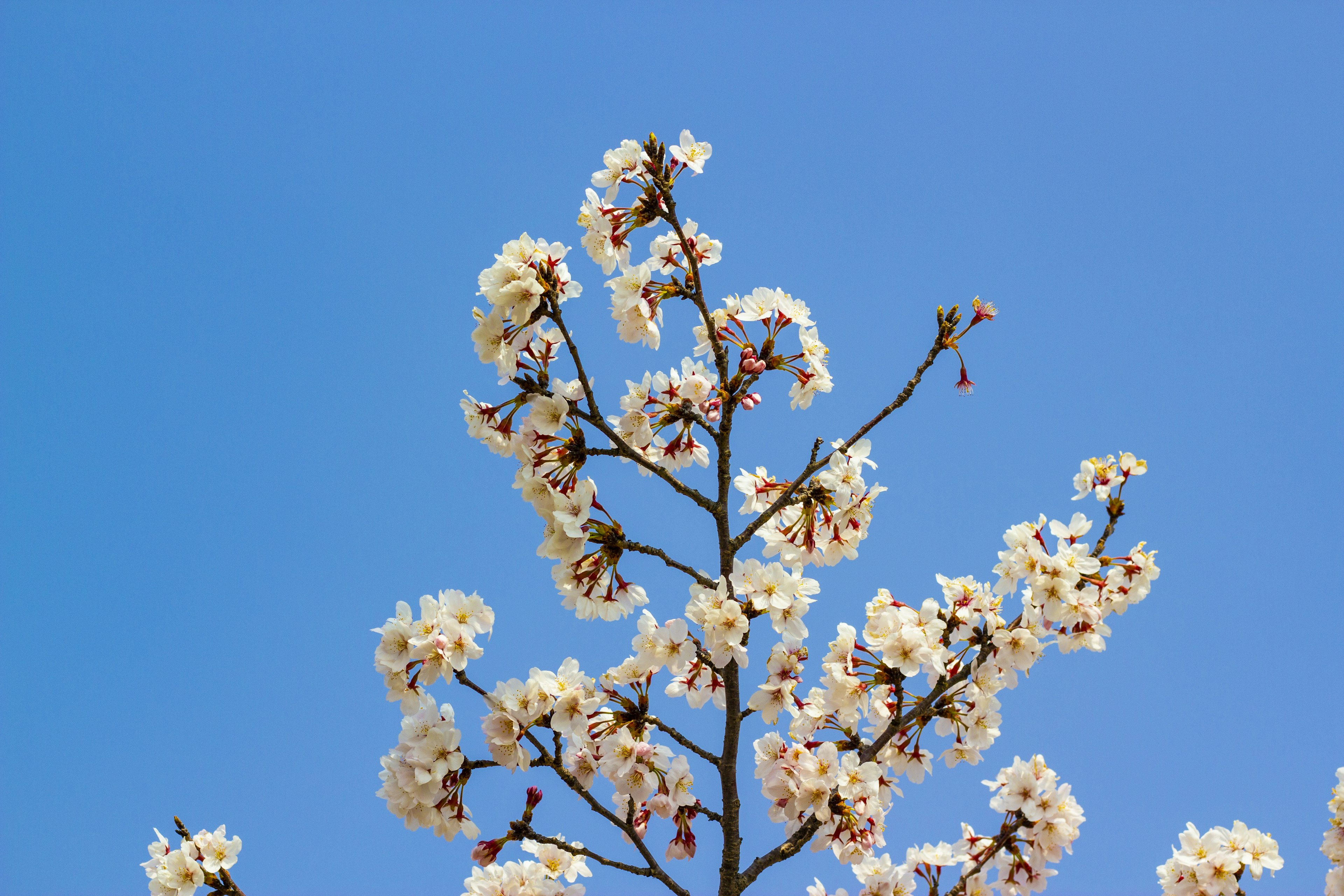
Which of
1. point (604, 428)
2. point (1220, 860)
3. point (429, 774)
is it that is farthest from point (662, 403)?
point (1220, 860)

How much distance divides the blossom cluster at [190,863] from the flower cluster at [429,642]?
1.40 metres

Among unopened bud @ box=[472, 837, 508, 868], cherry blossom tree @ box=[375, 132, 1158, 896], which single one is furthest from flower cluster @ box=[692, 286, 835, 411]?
unopened bud @ box=[472, 837, 508, 868]

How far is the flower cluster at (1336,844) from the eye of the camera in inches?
186

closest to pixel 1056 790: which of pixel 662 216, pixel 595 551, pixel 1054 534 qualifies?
pixel 1054 534

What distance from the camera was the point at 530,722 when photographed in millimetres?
4082

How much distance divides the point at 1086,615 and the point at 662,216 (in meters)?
2.70

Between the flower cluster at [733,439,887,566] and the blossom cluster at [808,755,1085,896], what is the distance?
4.28ft

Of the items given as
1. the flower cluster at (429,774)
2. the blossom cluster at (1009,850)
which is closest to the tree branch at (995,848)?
the blossom cluster at (1009,850)

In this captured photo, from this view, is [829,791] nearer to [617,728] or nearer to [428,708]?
[617,728]

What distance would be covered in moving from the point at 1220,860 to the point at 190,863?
5102 mm

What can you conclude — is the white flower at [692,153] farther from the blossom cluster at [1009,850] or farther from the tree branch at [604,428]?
the blossom cluster at [1009,850]

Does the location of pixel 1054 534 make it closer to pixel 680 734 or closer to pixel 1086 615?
pixel 1086 615

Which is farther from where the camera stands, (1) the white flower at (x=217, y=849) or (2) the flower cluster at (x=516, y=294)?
(1) the white flower at (x=217, y=849)

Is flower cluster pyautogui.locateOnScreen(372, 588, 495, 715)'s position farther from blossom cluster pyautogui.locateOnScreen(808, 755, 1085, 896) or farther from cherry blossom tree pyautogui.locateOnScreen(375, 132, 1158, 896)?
blossom cluster pyautogui.locateOnScreen(808, 755, 1085, 896)
